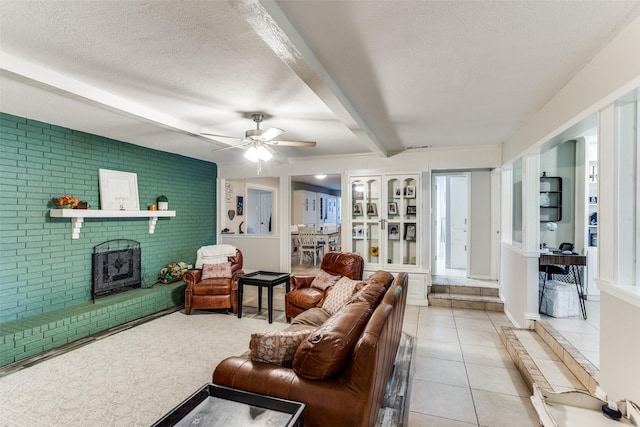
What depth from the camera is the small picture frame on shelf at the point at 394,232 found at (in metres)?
5.34

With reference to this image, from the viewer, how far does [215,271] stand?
15.6 feet

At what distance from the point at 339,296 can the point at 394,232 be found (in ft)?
7.57

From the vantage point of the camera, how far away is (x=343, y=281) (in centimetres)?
355

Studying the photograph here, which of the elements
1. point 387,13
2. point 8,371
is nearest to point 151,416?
point 8,371

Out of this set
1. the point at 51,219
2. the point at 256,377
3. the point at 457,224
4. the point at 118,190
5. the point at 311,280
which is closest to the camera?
the point at 256,377

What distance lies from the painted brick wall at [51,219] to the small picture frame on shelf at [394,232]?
3.87 metres

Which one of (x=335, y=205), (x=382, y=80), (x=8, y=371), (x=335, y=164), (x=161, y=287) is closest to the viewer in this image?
(x=382, y=80)

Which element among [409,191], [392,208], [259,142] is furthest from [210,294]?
[409,191]

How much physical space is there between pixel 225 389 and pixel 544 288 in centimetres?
391

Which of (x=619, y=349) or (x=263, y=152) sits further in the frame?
(x=263, y=152)

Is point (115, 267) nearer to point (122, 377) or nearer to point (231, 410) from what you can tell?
point (122, 377)

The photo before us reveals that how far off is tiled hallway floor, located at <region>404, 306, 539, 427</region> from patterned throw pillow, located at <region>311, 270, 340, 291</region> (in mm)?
1117

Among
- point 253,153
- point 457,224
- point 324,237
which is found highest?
point 253,153

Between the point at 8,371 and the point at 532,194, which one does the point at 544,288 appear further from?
the point at 8,371
